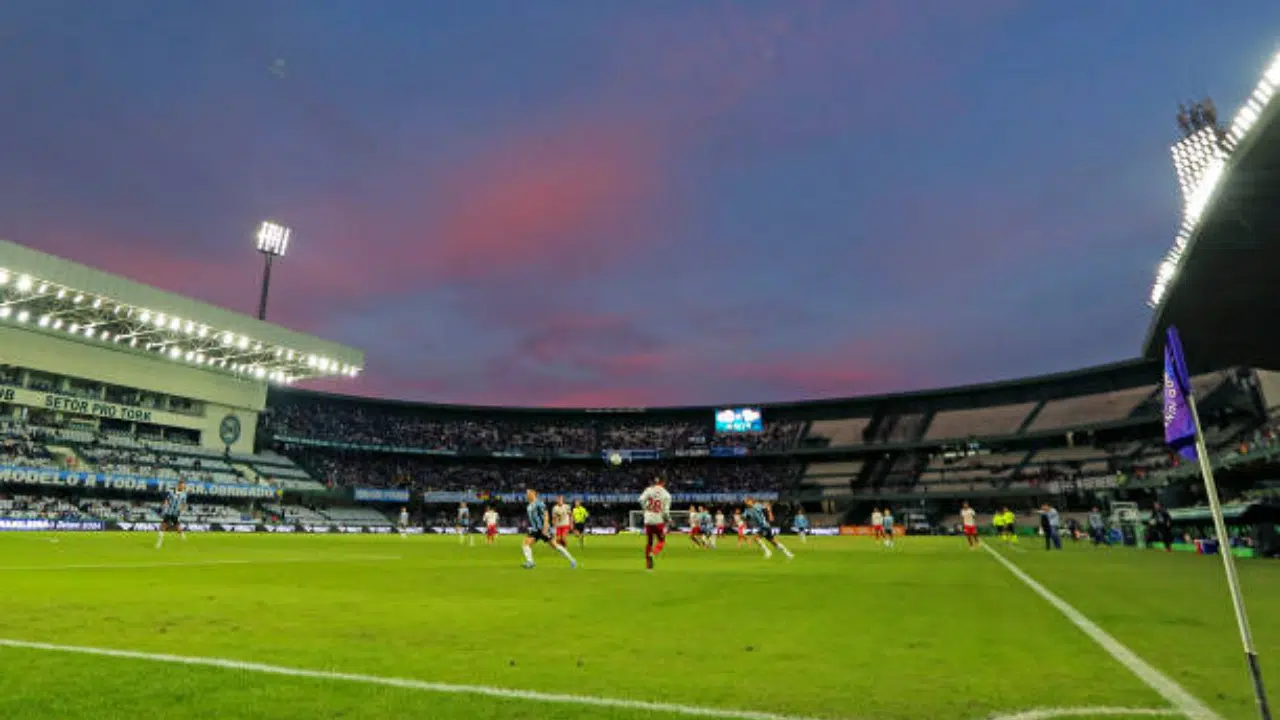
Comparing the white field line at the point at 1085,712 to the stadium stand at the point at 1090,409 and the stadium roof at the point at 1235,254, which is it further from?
the stadium stand at the point at 1090,409

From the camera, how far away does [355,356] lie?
66.9 m

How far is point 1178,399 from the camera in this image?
15.9 ft

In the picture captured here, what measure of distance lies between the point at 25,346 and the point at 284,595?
60.7 metres

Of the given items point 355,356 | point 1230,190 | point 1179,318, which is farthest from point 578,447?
point 1230,190

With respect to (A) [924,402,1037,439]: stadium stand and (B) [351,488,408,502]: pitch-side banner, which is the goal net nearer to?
(B) [351,488,408,502]: pitch-side banner

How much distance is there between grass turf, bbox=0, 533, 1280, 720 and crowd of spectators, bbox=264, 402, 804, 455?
75.8 meters

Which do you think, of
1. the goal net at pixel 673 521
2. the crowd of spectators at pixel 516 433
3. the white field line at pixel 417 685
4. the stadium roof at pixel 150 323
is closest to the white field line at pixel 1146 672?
the white field line at pixel 417 685

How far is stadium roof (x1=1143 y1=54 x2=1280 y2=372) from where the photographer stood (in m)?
17.3

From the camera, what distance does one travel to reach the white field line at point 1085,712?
387 centimetres

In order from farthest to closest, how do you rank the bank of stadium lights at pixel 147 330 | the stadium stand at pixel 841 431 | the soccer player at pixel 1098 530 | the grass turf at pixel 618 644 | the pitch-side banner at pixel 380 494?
the stadium stand at pixel 841 431 < the pitch-side banner at pixel 380 494 < the bank of stadium lights at pixel 147 330 < the soccer player at pixel 1098 530 < the grass turf at pixel 618 644

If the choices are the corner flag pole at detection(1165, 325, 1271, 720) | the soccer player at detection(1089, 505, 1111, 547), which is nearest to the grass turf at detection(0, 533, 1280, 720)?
the corner flag pole at detection(1165, 325, 1271, 720)

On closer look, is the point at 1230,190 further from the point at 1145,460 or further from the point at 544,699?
the point at 1145,460

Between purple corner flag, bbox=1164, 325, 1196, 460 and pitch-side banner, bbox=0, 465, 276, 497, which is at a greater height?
pitch-side banner, bbox=0, 465, 276, 497

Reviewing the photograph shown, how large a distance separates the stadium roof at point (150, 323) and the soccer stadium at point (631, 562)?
0.87 ft
